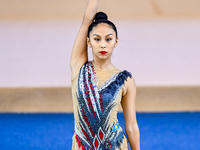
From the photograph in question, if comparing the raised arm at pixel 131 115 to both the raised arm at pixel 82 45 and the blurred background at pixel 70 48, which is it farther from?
the blurred background at pixel 70 48

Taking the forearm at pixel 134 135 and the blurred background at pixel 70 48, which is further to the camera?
the blurred background at pixel 70 48

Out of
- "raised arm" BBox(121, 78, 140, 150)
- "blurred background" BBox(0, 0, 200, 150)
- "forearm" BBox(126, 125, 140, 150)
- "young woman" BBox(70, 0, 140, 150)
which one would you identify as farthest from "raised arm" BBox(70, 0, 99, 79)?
"blurred background" BBox(0, 0, 200, 150)

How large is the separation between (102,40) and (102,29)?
0.14 feet

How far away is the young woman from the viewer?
3.81ft

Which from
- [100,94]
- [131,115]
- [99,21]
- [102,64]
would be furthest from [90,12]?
[131,115]

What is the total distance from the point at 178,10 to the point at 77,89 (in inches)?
108

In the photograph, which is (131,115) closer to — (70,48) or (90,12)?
(90,12)

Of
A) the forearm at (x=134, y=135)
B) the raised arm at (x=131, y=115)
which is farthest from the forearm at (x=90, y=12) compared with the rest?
the forearm at (x=134, y=135)

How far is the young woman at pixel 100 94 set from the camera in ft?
3.81

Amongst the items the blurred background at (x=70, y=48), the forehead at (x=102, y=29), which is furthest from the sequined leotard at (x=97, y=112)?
the blurred background at (x=70, y=48)

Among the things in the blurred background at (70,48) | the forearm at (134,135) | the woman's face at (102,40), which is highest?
→ the blurred background at (70,48)

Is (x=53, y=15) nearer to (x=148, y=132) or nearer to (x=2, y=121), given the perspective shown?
(x=2, y=121)

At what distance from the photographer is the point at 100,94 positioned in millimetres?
1167

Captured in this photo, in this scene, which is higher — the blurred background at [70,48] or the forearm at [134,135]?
the blurred background at [70,48]
